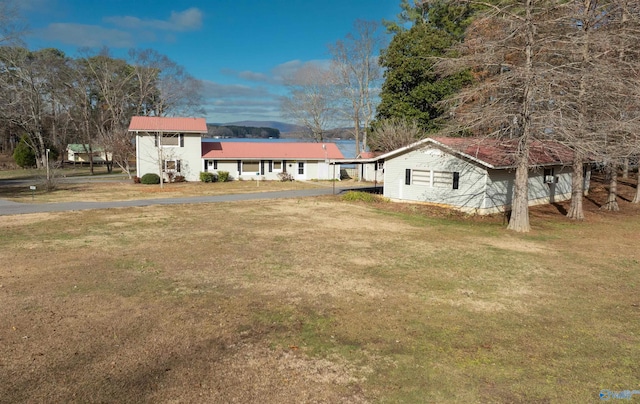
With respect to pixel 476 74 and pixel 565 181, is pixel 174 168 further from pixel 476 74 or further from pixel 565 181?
pixel 565 181

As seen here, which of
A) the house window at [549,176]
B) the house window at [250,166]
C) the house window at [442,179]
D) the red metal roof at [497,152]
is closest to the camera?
the red metal roof at [497,152]

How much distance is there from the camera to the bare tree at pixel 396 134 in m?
34.4

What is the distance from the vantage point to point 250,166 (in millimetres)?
42062

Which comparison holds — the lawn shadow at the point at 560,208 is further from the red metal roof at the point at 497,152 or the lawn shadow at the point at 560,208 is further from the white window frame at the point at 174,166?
the white window frame at the point at 174,166

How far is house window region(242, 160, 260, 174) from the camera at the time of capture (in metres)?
41.9

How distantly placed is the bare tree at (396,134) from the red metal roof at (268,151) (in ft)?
26.9

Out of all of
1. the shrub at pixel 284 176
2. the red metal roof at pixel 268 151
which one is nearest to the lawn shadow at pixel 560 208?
the red metal roof at pixel 268 151

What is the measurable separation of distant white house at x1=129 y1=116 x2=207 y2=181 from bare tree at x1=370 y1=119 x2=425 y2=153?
17725mm

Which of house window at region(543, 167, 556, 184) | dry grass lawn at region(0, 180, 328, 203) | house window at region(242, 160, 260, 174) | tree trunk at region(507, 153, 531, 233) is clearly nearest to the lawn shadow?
house window at region(543, 167, 556, 184)

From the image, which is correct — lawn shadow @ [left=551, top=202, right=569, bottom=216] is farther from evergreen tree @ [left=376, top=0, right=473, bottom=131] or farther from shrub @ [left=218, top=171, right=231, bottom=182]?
shrub @ [left=218, top=171, right=231, bottom=182]

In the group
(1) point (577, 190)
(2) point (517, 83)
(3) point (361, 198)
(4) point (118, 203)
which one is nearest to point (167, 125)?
(4) point (118, 203)

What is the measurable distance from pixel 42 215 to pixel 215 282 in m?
14.2

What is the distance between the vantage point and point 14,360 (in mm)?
5895

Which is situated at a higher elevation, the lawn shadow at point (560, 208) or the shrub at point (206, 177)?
the shrub at point (206, 177)
